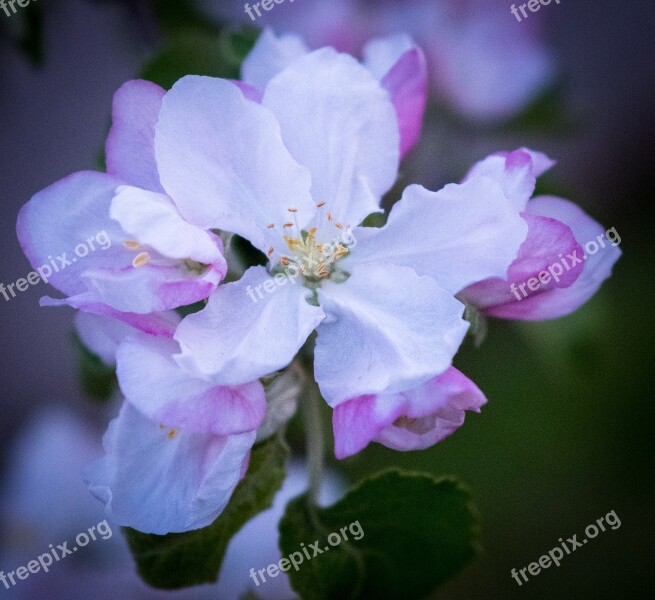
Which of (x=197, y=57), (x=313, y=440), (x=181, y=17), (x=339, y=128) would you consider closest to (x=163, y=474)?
(x=313, y=440)

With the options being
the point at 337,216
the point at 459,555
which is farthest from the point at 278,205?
the point at 459,555
